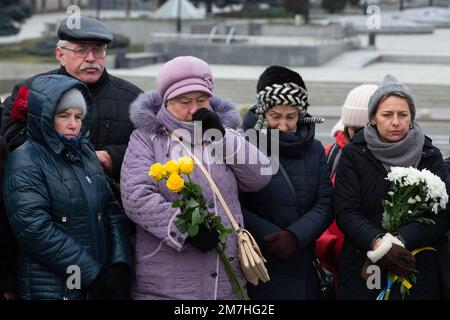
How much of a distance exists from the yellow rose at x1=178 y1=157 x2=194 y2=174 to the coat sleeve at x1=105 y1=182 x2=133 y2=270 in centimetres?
47

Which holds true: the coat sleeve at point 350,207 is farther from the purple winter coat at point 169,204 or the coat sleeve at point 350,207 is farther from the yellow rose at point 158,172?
the yellow rose at point 158,172

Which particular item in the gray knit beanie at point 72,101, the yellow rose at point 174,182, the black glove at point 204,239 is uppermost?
the gray knit beanie at point 72,101

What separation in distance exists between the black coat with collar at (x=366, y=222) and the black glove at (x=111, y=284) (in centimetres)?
114

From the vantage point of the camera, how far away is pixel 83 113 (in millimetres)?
4125

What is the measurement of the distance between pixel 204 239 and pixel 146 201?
1.08 feet

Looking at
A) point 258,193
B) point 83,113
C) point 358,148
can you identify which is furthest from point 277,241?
Result: point 83,113

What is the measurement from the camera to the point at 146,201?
4.04 m

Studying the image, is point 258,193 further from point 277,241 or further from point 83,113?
point 83,113

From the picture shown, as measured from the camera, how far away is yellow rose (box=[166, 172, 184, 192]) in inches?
152

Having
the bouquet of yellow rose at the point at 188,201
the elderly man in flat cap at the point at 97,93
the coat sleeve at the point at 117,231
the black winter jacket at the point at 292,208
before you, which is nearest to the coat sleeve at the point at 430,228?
the black winter jacket at the point at 292,208

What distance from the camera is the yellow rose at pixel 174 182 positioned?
12.6 feet

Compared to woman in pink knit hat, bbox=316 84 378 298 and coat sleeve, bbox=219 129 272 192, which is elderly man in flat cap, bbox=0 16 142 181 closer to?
coat sleeve, bbox=219 129 272 192

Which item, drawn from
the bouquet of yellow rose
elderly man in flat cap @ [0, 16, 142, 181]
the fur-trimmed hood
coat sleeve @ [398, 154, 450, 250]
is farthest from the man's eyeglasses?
coat sleeve @ [398, 154, 450, 250]

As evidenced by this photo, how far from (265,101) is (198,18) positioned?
3364cm
